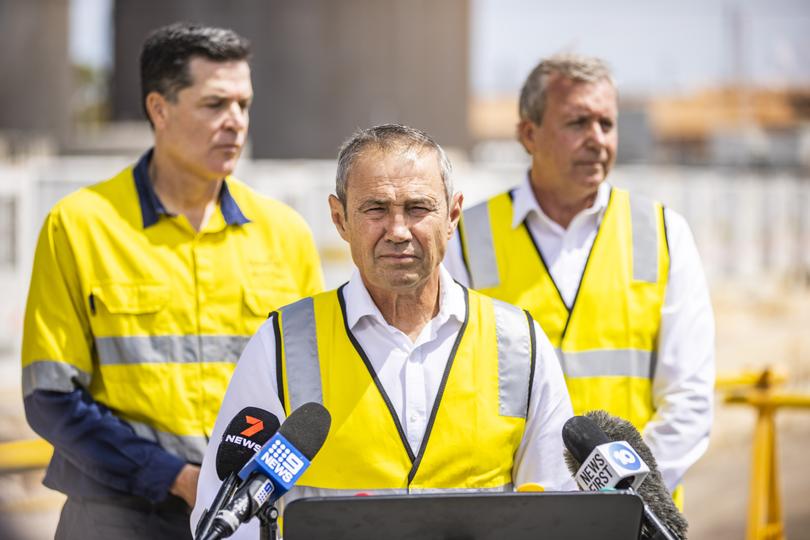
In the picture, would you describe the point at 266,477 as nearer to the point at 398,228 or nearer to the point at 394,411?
the point at 394,411

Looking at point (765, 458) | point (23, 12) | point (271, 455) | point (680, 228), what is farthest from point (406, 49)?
point (271, 455)

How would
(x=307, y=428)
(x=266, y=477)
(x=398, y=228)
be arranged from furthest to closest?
1. (x=398, y=228)
2. (x=307, y=428)
3. (x=266, y=477)

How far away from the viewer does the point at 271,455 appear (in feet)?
6.41

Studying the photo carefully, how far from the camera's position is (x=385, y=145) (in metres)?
2.51

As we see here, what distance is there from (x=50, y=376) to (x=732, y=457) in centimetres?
801

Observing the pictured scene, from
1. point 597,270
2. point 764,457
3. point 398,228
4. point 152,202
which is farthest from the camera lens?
point 764,457

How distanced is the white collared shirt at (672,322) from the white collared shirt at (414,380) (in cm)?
87

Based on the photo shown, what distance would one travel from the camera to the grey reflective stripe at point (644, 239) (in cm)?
354

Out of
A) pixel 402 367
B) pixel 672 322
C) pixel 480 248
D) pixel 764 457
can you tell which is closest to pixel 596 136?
pixel 480 248

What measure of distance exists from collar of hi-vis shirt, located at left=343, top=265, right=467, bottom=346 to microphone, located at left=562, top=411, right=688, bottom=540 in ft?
1.48

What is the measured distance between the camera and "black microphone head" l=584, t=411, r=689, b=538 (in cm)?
221

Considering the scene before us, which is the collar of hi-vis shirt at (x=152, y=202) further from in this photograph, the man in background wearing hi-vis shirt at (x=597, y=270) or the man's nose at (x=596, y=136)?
the man's nose at (x=596, y=136)

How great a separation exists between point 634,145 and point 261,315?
2976 cm

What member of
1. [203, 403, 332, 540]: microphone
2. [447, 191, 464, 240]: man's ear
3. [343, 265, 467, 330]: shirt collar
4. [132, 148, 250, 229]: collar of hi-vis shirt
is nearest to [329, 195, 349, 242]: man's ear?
[343, 265, 467, 330]: shirt collar
